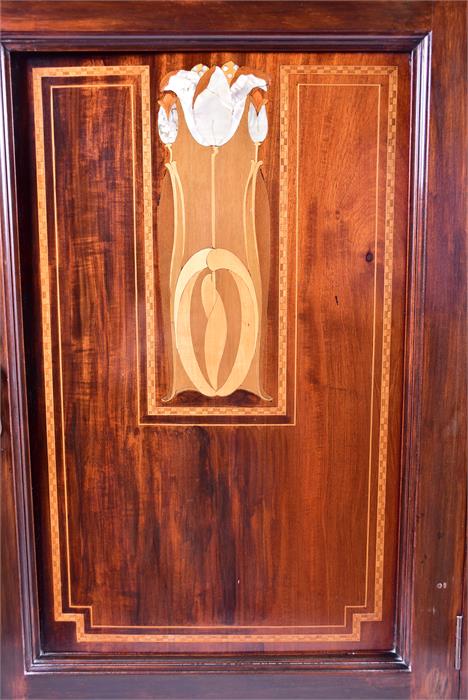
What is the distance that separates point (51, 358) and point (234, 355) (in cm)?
33

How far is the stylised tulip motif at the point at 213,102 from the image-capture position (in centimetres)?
96

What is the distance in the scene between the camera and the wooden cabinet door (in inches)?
38.0

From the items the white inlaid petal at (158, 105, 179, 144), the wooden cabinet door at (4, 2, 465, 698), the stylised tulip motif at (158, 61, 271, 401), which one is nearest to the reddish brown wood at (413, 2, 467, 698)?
the wooden cabinet door at (4, 2, 465, 698)

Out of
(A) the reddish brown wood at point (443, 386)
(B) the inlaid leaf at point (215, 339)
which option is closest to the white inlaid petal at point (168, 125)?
(B) the inlaid leaf at point (215, 339)

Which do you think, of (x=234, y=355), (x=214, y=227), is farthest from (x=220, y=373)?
(x=214, y=227)

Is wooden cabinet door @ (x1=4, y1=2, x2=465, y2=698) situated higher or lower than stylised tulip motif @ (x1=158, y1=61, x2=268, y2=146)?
lower

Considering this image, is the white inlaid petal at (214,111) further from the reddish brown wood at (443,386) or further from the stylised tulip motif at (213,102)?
the reddish brown wood at (443,386)

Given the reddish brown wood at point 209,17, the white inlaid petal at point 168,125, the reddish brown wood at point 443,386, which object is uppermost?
the reddish brown wood at point 209,17

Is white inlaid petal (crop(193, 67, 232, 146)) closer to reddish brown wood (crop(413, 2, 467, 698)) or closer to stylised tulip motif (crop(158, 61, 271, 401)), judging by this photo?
stylised tulip motif (crop(158, 61, 271, 401))

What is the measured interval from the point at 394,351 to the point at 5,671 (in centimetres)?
92

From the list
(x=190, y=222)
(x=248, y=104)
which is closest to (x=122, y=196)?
(x=190, y=222)

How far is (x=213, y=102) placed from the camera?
38.3 inches

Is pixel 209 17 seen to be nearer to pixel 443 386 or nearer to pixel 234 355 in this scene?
pixel 234 355

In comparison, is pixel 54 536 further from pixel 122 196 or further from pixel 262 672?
pixel 122 196
